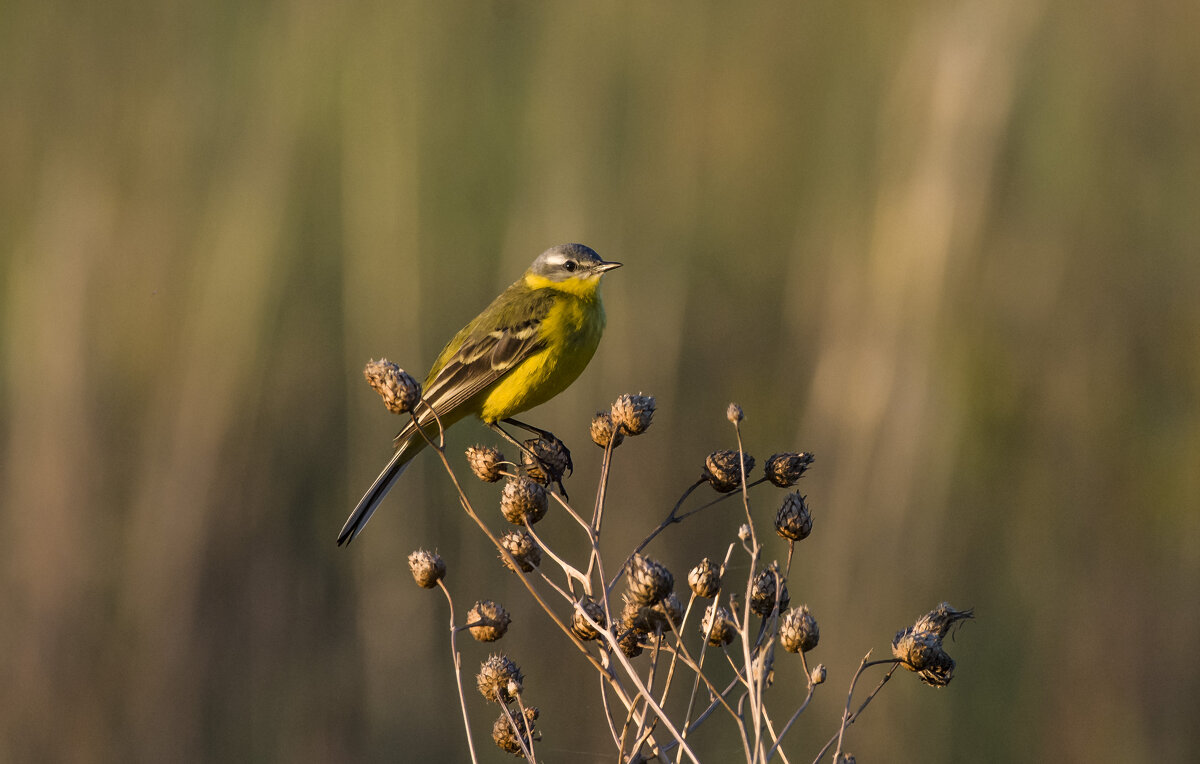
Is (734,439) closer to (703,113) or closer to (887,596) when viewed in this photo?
(887,596)

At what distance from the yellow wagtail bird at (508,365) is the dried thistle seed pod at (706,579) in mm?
1848

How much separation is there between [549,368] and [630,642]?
1836 mm

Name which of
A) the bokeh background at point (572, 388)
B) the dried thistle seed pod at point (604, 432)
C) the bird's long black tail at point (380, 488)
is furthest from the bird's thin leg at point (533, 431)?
the bokeh background at point (572, 388)

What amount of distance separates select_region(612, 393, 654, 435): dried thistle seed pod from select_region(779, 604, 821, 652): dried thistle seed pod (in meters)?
0.64

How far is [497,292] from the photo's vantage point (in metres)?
5.85

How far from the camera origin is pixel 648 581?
7.54 feet

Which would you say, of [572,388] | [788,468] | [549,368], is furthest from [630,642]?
[572,388]

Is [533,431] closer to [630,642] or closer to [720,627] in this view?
[630,642]

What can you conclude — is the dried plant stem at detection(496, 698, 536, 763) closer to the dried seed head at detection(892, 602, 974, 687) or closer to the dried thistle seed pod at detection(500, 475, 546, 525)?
the dried thistle seed pod at detection(500, 475, 546, 525)

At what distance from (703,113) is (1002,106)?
5.64 ft

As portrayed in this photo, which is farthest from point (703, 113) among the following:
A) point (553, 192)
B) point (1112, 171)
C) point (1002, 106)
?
point (1112, 171)

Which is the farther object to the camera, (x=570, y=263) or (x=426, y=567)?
(x=570, y=263)

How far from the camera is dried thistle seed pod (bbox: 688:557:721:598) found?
7.75 feet

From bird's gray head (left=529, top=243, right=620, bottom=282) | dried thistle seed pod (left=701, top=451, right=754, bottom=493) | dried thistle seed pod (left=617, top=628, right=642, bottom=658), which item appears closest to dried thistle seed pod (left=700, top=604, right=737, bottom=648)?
dried thistle seed pod (left=617, top=628, right=642, bottom=658)
